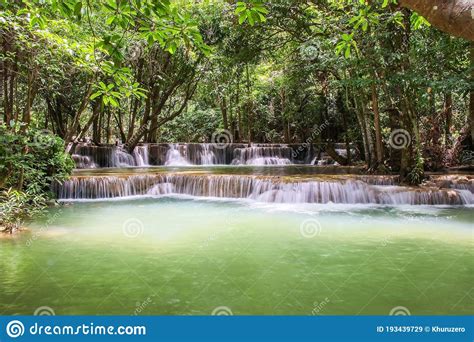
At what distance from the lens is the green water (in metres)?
3.99

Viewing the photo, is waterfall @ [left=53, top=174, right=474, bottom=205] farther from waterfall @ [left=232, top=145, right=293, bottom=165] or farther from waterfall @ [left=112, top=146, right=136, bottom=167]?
waterfall @ [left=232, top=145, right=293, bottom=165]

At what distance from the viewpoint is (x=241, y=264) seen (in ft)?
17.9

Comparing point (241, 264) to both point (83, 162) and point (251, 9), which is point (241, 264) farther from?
point (83, 162)

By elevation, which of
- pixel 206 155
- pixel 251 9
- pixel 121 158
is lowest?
pixel 121 158

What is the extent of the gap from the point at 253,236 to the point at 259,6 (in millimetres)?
5051

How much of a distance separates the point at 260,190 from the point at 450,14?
412 inches

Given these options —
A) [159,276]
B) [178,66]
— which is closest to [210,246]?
[159,276]

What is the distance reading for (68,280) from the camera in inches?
185

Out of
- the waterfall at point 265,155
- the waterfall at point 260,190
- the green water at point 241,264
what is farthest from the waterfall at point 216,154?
the green water at point 241,264

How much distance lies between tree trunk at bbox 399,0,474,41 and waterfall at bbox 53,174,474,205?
32.4ft

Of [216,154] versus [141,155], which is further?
[216,154]

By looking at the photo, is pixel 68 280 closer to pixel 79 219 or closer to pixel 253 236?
pixel 253 236

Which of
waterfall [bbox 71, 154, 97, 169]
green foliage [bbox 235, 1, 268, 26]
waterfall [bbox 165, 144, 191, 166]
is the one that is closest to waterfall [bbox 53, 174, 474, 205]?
waterfall [bbox 71, 154, 97, 169]

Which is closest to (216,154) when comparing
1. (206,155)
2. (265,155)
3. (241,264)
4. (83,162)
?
(206,155)
